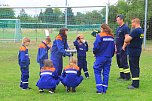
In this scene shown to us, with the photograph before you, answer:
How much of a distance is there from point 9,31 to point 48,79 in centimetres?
1992

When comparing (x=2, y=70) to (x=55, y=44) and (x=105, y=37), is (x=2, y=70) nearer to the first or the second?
(x=55, y=44)

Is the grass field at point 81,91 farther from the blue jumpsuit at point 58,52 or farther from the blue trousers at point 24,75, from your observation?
the blue jumpsuit at point 58,52

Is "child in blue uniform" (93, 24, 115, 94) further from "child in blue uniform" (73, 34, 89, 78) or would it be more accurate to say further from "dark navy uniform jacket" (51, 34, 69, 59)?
"child in blue uniform" (73, 34, 89, 78)

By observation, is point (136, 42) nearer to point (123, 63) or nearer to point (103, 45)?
point (103, 45)

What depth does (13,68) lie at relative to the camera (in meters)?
14.9

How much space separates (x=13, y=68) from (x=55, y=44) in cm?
475

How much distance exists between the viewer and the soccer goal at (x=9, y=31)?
26.4 m

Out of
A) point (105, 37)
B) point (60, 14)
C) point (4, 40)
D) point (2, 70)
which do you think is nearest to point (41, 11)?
point (60, 14)

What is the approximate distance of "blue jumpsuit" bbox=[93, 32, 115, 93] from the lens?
31.5 feet

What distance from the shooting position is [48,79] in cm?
981

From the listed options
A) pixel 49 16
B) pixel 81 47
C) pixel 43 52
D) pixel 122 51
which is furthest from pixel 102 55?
pixel 49 16

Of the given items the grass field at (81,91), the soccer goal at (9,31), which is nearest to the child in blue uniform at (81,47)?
the grass field at (81,91)

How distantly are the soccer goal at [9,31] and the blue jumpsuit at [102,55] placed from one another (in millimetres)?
16728

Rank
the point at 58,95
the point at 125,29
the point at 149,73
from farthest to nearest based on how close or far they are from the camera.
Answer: the point at 149,73 → the point at 125,29 → the point at 58,95
